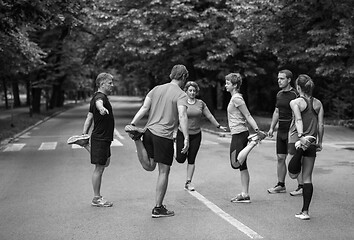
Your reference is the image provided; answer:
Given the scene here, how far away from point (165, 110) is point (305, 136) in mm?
1856

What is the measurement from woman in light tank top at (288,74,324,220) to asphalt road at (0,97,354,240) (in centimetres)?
39

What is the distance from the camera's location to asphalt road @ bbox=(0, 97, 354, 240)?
602 centimetres

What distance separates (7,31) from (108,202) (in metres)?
9.28

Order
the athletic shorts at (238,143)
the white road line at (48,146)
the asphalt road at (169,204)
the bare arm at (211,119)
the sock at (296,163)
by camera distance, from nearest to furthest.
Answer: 1. the asphalt road at (169,204)
2. the sock at (296,163)
3. the athletic shorts at (238,143)
4. the bare arm at (211,119)
5. the white road line at (48,146)

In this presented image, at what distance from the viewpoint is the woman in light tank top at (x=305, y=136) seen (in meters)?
6.62

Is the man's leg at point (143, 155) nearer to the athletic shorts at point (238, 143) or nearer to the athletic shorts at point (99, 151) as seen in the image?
the athletic shorts at point (99, 151)

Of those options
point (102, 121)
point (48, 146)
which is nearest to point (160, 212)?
point (102, 121)

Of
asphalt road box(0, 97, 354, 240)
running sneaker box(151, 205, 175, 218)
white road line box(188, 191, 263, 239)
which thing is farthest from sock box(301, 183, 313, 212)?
running sneaker box(151, 205, 175, 218)

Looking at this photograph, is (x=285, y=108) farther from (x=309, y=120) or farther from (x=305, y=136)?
(x=305, y=136)

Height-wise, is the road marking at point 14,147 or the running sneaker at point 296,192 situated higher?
the running sneaker at point 296,192

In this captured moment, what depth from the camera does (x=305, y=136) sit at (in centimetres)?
671

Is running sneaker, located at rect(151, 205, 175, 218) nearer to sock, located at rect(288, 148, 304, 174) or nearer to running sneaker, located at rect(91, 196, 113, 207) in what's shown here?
running sneaker, located at rect(91, 196, 113, 207)

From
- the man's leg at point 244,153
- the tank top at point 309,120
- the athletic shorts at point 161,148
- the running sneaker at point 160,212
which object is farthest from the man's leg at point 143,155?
the tank top at point 309,120

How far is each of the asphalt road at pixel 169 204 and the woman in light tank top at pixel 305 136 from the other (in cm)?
39
